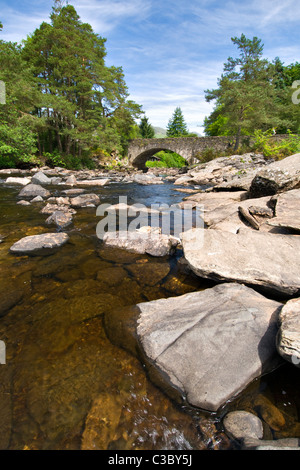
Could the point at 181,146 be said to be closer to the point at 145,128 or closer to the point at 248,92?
the point at 248,92

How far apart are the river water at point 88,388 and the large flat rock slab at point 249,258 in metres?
0.49

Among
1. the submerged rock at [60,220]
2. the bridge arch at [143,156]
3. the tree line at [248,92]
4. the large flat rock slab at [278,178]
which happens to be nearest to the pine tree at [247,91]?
the tree line at [248,92]

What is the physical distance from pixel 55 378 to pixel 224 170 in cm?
1840

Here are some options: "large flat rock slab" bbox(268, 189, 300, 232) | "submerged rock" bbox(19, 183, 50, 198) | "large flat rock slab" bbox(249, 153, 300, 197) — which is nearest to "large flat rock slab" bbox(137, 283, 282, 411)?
"large flat rock slab" bbox(268, 189, 300, 232)

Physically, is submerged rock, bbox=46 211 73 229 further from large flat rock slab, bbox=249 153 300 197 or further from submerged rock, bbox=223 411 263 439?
large flat rock slab, bbox=249 153 300 197

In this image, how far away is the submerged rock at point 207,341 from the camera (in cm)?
179

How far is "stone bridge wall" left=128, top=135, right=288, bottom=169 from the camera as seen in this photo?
87.8 feet

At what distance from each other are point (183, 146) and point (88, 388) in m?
31.6

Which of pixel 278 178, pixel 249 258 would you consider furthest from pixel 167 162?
pixel 249 258

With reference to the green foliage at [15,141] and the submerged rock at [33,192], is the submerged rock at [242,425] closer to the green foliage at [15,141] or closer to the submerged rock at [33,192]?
the submerged rock at [33,192]

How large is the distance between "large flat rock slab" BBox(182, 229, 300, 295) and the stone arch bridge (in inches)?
1051

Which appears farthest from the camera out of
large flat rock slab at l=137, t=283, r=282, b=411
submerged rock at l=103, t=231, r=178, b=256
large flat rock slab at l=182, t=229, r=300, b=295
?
submerged rock at l=103, t=231, r=178, b=256

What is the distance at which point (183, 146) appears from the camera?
29.7 metres
